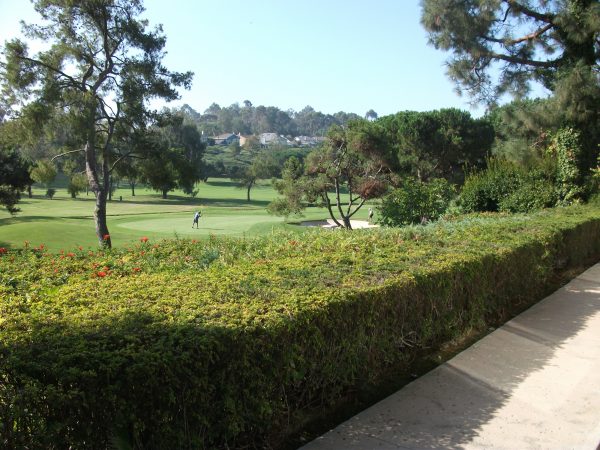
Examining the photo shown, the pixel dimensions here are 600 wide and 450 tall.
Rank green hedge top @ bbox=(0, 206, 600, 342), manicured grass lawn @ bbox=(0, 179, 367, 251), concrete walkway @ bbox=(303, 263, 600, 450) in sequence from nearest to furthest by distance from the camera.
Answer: green hedge top @ bbox=(0, 206, 600, 342) → concrete walkway @ bbox=(303, 263, 600, 450) → manicured grass lawn @ bbox=(0, 179, 367, 251)

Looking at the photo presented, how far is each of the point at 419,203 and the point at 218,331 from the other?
15769mm

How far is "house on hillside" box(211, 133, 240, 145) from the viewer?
144 meters

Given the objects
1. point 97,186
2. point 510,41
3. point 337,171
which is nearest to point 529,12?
point 510,41

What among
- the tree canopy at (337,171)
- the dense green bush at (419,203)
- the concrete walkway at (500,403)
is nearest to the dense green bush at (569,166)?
the dense green bush at (419,203)

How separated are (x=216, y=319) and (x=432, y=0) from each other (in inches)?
679

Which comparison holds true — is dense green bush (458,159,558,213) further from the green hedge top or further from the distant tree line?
the distant tree line

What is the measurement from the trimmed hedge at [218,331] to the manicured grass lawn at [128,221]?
13.0ft

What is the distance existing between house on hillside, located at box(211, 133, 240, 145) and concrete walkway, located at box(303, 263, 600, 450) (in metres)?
139

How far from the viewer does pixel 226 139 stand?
149 m

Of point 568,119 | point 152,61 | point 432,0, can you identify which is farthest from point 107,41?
point 568,119

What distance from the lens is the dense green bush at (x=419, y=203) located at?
17984mm

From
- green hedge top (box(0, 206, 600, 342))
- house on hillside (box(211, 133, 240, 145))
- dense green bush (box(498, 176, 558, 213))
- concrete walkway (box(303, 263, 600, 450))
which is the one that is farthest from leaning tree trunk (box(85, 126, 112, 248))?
house on hillside (box(211, 133, 240, 145))

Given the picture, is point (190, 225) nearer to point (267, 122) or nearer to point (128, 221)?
point (128, 221)

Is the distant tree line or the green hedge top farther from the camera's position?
the distant tree line
